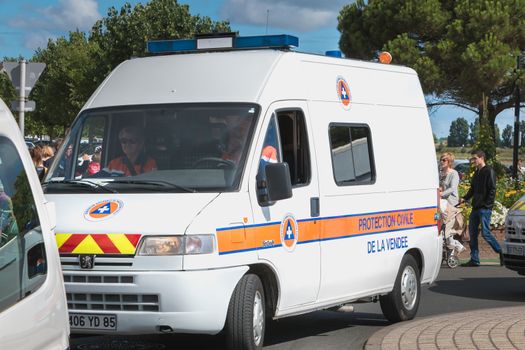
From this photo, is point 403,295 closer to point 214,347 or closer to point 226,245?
point 214,347

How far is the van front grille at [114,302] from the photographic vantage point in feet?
25.8

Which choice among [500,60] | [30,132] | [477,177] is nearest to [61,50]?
[30,132]

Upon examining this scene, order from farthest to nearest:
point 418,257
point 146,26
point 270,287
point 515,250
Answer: point 146,26 → point 515,250 → point 418,257 → point 270,287

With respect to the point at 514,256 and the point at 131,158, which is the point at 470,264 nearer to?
the point at 514,256

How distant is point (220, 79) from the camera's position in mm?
9172

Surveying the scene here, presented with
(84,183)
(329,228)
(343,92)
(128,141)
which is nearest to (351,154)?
(343,92)

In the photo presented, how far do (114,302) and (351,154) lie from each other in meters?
3.08

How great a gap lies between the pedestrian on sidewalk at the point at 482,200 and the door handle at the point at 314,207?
8395mm

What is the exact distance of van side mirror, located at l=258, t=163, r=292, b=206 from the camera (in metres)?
8.44

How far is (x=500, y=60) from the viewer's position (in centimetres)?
3938

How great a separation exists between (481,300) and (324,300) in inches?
170

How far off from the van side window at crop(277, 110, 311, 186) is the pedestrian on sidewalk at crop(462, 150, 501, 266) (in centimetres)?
838

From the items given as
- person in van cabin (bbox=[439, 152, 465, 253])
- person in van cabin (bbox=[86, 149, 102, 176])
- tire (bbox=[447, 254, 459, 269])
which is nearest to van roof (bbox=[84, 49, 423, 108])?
person in van cabin (bbox=[86, 149, 102, 176])

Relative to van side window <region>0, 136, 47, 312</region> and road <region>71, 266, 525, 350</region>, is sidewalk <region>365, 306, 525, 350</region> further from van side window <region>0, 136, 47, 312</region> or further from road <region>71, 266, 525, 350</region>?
van side window <region>0, 136, 47, 312</region>
